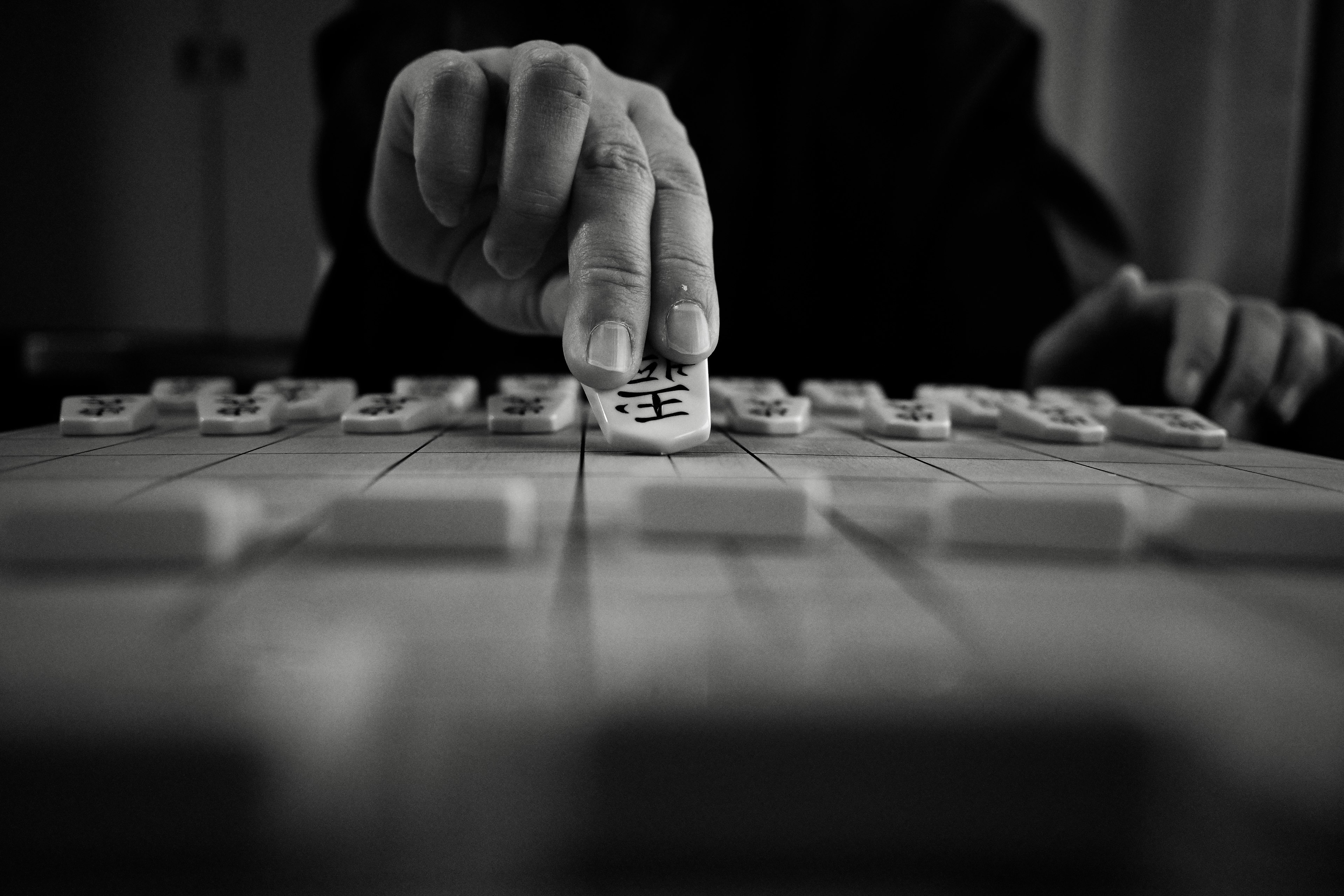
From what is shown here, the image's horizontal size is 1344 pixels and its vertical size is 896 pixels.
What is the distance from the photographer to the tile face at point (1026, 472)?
56 cm

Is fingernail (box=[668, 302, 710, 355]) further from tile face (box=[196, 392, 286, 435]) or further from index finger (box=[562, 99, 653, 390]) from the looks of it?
tile face (box=[196, 392, 286, 435])

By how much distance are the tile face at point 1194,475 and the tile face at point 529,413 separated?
0.47 m

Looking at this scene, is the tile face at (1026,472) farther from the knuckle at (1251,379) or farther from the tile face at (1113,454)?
the knuckle at (1251,379)

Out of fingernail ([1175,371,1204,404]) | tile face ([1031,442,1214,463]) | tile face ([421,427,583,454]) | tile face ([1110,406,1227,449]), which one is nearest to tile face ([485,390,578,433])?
tile face ([421,427,583,454])

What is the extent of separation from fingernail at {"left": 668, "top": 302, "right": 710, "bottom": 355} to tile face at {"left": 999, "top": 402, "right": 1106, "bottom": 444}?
35 centimetres

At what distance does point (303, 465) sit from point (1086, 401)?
33.2 inches

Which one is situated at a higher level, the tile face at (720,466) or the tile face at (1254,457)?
the tile face at (720,466)

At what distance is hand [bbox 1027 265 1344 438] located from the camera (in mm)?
1030

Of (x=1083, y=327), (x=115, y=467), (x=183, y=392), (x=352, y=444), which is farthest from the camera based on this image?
(x=1083, y=327)

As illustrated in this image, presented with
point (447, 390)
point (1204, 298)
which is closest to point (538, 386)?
point (447, 390)

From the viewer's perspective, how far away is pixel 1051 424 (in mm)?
747

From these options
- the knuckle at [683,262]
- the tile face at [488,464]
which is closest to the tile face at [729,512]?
the tile face at [488,464]

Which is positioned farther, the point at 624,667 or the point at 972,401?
the point at 972,401

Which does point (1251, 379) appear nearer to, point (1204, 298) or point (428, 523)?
point (1204, 298)
